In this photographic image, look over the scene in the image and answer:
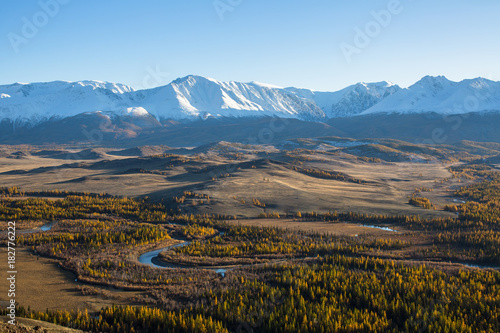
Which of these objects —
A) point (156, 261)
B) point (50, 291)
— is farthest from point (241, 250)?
point (50, 291)

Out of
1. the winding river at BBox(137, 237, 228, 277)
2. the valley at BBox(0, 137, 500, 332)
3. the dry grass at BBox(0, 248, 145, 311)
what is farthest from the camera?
the winding river at BBox(137, 237, 228, 277)

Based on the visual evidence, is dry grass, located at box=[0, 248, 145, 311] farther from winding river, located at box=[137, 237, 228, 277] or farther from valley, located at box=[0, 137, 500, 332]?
winding river, located at box=[137, 237, 228, 277]

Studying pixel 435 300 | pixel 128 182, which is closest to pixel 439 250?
pixel 435 300

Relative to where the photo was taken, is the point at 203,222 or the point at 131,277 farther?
the point at 203,222

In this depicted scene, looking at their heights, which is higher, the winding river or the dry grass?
the dry grass

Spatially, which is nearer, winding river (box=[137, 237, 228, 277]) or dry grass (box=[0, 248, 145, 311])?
dry grass (box=[0, 248, 145, 311])

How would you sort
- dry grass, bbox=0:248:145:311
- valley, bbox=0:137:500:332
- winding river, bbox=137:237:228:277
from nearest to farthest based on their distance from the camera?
valley, bbox=0:137:500:332
dry grass, bbox=0:248:145:311
winding river, bbox=137:237:228:277

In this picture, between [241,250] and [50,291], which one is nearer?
[50,291]

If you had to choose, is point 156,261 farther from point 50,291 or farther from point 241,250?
point 50,291

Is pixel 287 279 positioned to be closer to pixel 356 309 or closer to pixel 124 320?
pixel 356 309

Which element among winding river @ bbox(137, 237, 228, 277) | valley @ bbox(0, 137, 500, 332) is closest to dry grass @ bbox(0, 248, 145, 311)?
valley @ bbox(0, 137, 500, 332)

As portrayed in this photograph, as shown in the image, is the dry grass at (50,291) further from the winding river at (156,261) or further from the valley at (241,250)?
the winding river at (156,261)
